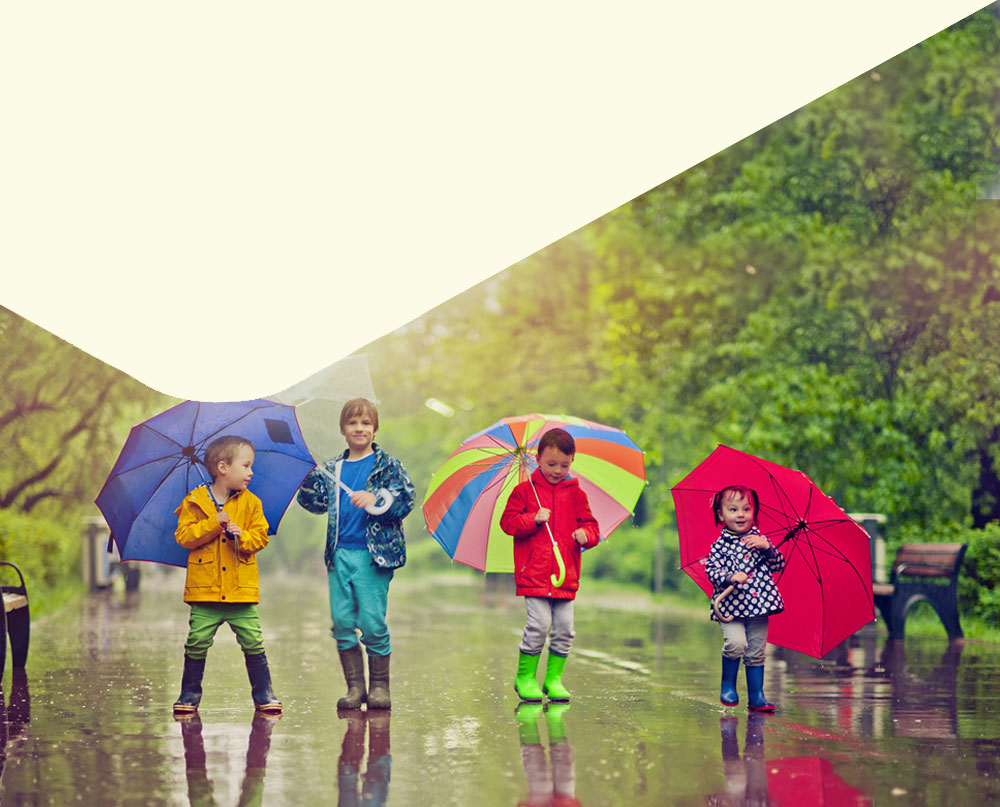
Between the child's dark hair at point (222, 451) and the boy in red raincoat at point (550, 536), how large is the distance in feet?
5.30

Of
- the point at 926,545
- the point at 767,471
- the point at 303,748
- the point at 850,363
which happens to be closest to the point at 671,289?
the point at 850,363

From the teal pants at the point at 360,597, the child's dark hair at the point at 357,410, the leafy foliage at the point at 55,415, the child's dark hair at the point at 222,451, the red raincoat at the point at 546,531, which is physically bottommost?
the teal pants at the point at 360,597

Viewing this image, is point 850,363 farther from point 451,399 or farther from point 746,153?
point 451,399

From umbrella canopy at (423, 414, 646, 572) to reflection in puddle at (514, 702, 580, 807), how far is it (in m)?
1.01

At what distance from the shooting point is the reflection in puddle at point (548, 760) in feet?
18.2

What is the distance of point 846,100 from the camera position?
1816 cm

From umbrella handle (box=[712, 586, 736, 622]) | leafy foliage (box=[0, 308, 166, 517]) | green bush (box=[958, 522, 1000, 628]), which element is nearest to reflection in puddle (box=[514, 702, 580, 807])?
umbrella handle (box=[712, 586, 736, 622])

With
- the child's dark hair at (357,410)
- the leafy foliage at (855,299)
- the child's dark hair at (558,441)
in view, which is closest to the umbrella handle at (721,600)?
the child's dark hair at (558,441)

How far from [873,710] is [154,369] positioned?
68.4 feet

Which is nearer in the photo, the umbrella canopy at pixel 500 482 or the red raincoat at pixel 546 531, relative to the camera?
the red raincoat at pixel 546 531

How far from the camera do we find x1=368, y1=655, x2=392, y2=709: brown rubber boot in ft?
26.3

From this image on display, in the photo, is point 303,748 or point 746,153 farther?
point 746,153

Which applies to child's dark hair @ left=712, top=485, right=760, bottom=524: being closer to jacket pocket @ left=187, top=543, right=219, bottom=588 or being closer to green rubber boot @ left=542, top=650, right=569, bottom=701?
green rubber boot @ left=542, top=650, right=569, bottom=701

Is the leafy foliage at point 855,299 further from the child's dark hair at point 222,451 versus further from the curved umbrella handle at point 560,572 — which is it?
the child's dark hair at point 222,451
